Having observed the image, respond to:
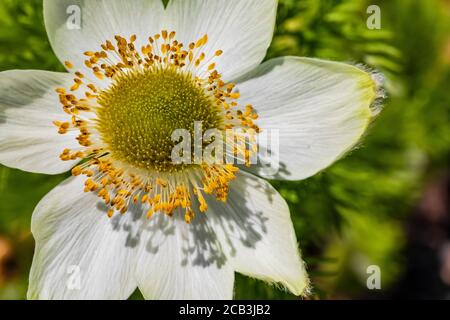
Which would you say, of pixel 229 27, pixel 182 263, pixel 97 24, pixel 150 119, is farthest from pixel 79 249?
pixel 229 27

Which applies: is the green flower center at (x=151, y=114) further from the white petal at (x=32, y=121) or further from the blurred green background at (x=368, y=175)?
the blurred green background at (x=368, y=175)

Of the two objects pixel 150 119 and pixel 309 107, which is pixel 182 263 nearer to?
pixel 150 119

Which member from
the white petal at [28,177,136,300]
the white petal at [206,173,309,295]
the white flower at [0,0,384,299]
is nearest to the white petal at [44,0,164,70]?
the white flower at [0,0,384,299]

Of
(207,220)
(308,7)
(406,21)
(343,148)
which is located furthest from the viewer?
(406,21)

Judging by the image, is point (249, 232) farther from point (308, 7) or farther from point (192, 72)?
point (308, 7)

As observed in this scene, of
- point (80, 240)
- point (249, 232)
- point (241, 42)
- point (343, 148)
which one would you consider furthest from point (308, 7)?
point (80, 240)

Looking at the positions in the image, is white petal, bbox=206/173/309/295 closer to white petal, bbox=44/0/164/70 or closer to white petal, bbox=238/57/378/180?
white petal, bbox=238/57/378/180

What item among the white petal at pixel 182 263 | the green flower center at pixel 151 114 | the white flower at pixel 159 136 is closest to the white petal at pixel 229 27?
the white flower at pixel 159 136

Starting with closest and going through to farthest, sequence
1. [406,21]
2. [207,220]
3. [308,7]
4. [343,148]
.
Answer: [343,148]
[207,220]
[308,7]
[406,21]
